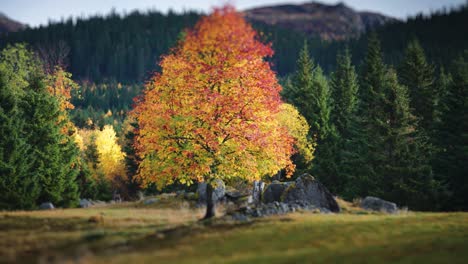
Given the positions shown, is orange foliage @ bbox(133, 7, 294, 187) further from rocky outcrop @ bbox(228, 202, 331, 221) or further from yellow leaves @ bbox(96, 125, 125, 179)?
yellow leaves @ bbox(96, 125, 125, 179)

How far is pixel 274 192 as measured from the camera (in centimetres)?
2838

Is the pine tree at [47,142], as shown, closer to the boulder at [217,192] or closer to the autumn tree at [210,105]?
the boulder at [217,192]

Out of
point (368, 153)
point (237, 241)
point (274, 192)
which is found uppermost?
point (368, 153)

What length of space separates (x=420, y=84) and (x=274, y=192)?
3272 cm

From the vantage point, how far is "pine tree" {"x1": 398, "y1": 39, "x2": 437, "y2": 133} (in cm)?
4894

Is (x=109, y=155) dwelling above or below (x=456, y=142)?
below

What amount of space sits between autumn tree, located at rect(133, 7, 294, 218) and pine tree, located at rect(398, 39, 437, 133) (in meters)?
32.9

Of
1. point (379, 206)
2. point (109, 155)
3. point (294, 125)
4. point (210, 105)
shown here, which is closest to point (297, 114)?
point (294, 125)

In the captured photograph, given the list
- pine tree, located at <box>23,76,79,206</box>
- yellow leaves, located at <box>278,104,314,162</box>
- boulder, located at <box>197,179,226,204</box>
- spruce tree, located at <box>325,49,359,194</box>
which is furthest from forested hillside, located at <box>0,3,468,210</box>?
boulder, located at <box>197,179,226,204</box>

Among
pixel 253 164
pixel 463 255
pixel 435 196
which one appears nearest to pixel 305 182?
pixel 253 164

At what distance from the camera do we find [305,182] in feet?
88.7

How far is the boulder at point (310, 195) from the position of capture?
26.1 m

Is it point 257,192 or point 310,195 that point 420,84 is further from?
point 310,195

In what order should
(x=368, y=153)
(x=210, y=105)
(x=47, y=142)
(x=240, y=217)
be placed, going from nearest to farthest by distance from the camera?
1. (x=240, y=217)
2. (x=210, y=105)
3. (x=47, y=142)
4. (x=368, y=153)
